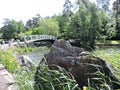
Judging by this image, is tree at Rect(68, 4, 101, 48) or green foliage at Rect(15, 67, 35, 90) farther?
tree at Rect(68, 4, 101, 48)

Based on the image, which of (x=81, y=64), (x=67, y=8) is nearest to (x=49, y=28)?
(x=67, y=8)

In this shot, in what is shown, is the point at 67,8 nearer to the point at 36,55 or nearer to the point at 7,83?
the point at 36,55

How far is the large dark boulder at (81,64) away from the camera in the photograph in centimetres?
426

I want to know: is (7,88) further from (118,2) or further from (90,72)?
(118,2)

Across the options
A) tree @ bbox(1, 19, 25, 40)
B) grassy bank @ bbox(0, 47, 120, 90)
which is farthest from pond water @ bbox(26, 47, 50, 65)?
tree @ bbox(1, 19, 25, 40)

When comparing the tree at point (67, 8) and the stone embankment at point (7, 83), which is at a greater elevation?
the tree at point (67, 8)

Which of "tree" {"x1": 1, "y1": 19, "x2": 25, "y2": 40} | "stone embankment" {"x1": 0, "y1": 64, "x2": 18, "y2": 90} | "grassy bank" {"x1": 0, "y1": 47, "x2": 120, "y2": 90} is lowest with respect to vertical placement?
"tree" {"x1": 1, "y1": 19, "x2": 25, "y2": 40}

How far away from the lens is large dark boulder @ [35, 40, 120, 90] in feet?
14.0

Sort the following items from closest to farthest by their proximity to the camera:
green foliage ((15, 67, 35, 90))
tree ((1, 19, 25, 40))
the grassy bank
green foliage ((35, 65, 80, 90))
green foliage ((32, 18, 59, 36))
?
the grassy bank < green foliage ((35, 65, 80, 90)) < green foliage ((15, 67, 35, 90)) < green foliage ((32, 18, 59, 36)) < tree ((1, 19, 25, 40))

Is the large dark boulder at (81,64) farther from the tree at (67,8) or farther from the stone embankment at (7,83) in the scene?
the tree at (67,8)

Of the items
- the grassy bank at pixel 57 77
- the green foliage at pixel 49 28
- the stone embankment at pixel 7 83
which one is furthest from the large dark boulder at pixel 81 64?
the green foliage at pixel 49 28

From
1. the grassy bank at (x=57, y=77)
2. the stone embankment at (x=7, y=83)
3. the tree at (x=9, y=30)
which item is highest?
the grassy bank at (x=57, y=77)

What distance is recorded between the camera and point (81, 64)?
465 cm

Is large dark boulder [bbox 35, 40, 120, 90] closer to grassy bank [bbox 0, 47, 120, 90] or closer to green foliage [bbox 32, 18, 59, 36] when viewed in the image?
grassy bank [bbox 0, 47, 120, 90]
